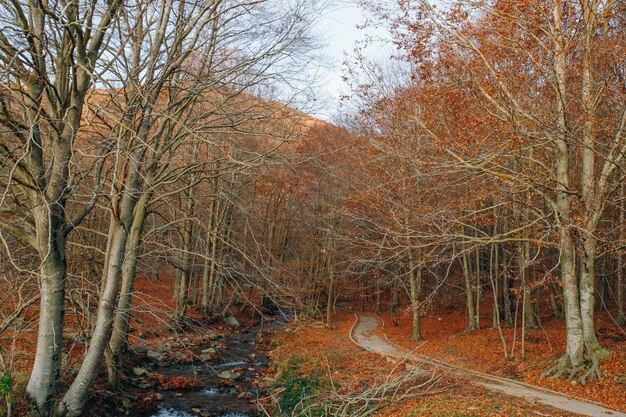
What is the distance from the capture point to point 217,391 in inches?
473

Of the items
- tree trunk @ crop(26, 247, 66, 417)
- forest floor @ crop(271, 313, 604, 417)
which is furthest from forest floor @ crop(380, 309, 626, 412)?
tree trunk @ crop(26, 247, 66, 417)

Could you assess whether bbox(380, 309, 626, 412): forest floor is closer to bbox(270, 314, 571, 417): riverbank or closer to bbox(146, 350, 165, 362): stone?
bbox(270, 314, 571, 417): riverbank

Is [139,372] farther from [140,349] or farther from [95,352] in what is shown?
[95,352]

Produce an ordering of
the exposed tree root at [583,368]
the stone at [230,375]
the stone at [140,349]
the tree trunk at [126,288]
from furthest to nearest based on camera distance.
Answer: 1. the stone at [140,349]
2. the stone at [230,375]
3. the exposed tree root at [583,368]
4. the tree trunk at [126,288]

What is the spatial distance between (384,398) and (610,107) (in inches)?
413

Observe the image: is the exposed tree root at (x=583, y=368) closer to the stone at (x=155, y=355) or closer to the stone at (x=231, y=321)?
the stone at (x=155, y=355)

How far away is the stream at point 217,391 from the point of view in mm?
10250

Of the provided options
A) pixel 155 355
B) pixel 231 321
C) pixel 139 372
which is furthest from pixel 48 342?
pixel 231 321

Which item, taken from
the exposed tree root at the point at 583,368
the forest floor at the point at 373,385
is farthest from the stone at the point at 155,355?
the exposed tree root at the point at 583,368

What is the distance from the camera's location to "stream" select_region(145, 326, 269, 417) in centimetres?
1025

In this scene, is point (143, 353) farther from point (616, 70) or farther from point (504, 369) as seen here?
point (616, 70)

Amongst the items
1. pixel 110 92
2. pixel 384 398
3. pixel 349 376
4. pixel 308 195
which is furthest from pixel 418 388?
pixel 308 195

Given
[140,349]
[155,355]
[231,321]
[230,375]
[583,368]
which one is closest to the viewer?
[583,368]

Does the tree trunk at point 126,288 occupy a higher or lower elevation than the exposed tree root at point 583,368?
higher
